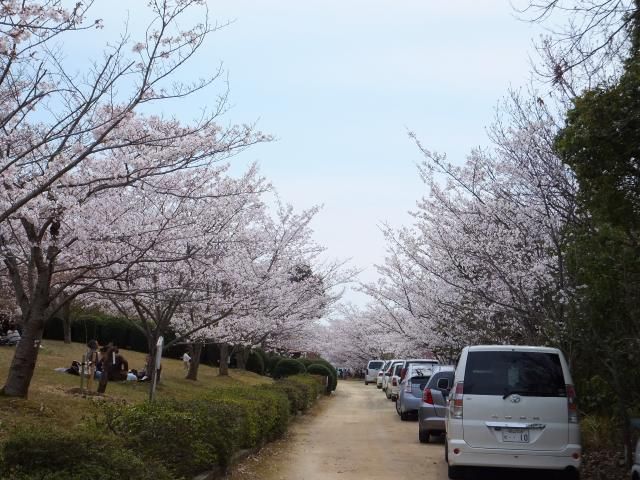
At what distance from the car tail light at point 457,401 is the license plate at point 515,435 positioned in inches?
22.6

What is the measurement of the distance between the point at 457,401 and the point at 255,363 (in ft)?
106

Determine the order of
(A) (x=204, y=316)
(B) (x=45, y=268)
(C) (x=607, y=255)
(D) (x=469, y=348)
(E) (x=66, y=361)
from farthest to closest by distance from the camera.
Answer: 1. (E) (x=66, y=361)
2. (A) (x=204, y=316)
3. (B) (x=45, y=268)
4. (D) (x=469, y=348)
5. (C) (x=607, y=255)

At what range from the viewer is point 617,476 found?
9969mm

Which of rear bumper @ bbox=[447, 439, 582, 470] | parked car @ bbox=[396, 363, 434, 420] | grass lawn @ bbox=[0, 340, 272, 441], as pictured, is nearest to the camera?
rear bumper @ bbox=[447, 439, 582, 470]

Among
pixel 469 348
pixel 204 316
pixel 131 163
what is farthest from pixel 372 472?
pixel 204 316

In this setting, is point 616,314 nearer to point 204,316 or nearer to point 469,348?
point 469,348

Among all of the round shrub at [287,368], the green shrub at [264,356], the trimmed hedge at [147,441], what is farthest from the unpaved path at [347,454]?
the green shrub at [264,356]

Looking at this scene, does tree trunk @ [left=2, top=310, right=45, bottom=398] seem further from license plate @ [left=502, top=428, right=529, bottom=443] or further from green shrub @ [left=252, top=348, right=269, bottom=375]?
green shrub @ [left=252, top=348, right=269, bottom=375]

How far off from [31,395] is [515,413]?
861 cm

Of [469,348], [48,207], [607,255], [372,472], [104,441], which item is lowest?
[372,472]

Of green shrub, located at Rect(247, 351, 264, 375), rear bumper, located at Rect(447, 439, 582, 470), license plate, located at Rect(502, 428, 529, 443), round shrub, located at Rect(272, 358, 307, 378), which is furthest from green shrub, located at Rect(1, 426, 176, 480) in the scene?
green shrub, located at Rect(247, 351, 264, 375)

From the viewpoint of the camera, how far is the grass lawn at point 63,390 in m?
11.5

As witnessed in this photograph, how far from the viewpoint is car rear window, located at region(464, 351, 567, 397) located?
31.0 feet

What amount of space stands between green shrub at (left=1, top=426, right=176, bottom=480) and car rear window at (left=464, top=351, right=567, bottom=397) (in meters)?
5.21
